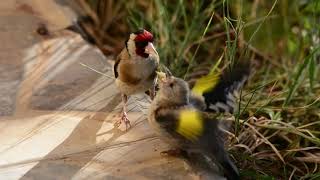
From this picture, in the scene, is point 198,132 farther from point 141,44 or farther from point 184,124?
Answer: point 141,44

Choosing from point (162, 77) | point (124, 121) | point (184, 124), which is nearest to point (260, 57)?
point (124, 121)

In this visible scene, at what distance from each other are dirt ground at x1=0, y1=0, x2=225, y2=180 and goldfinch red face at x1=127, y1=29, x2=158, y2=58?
26cm

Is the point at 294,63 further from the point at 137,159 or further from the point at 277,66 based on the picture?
the point at 137,159

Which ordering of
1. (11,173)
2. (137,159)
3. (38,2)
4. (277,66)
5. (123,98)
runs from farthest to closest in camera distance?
(277,66), (38,2), (123,98), (137,159), (11,173)

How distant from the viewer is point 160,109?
196 centimetres

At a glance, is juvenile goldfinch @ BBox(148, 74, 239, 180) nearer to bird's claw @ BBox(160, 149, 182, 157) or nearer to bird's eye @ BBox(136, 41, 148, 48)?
bird's claw @ BBox(160, 149, 182, 157)

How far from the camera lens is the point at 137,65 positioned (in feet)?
7.05

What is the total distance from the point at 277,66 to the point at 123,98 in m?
1.14

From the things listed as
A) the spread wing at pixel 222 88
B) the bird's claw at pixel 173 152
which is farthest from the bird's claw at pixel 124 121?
the spread wing at pixel 222 88

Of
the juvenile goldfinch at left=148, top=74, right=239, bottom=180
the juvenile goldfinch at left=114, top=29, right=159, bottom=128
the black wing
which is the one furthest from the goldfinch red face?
the black wing

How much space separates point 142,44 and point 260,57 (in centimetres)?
127

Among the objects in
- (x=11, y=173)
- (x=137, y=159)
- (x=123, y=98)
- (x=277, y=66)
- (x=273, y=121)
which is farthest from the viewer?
(x=277, y=66)

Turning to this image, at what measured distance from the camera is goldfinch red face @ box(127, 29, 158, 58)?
6.90 ft

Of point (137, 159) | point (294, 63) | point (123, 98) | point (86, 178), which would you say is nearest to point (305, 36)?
point (294, 63)
